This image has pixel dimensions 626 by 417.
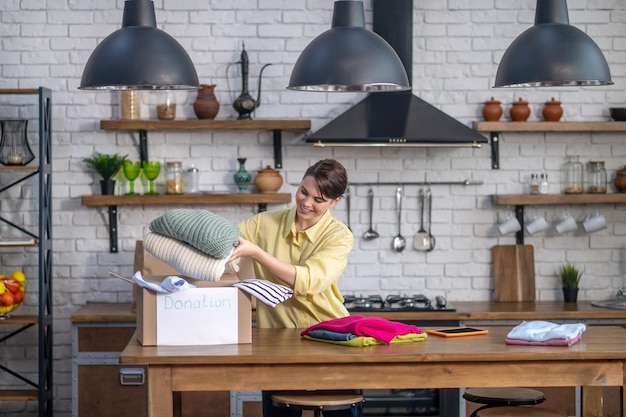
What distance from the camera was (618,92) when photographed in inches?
233

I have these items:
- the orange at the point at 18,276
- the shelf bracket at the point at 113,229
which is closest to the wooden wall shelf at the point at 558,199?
the shelf bracket at the point at 113,229

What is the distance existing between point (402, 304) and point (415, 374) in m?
2.18

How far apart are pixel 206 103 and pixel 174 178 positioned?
0.47m

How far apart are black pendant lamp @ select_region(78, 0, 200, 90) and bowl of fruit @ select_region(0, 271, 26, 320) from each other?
2017mm

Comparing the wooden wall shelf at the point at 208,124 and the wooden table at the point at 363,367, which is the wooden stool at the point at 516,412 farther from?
the wooden wall shelf at the point at 208,124

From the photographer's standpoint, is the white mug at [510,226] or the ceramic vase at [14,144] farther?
the white mug at [510,226]

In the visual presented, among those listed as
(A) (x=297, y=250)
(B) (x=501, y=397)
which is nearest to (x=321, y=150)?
(A) (x=297, y=250)

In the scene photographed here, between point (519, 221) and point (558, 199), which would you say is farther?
point (519, 221)

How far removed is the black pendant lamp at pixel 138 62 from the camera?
3.60 meters

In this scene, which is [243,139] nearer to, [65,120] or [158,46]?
[65,120]

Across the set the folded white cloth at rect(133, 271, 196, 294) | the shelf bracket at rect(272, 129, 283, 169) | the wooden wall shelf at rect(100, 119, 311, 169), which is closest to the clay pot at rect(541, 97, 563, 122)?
the wooden wall shelf at rect(100, 119, 311, 169)

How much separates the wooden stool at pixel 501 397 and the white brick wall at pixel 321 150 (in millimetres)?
2051

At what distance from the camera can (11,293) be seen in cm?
536

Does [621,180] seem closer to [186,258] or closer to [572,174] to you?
[572,174]
